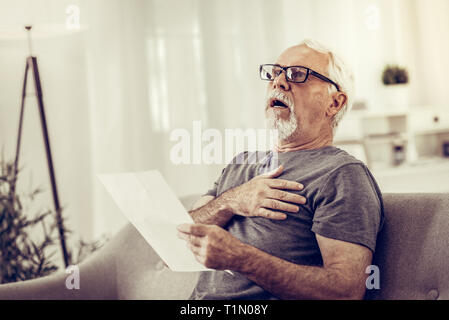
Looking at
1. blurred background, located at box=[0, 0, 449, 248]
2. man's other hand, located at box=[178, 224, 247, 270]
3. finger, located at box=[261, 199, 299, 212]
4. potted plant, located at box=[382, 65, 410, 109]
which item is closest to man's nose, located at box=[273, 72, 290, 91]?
finger, located at box=[261, 199, 299, 212]

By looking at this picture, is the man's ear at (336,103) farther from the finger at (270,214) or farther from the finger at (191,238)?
the finger at (191,238)

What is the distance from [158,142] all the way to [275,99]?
1.65 metres

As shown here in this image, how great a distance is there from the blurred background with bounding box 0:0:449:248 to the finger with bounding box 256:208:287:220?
1.26 metres

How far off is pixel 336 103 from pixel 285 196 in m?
0.24

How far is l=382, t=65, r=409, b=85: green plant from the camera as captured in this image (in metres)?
2.58

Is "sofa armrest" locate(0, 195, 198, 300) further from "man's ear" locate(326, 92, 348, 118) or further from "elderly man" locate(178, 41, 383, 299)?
"man's ear" locate(326, 92, 348, 118)

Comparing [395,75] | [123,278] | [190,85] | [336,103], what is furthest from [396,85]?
[123,278]

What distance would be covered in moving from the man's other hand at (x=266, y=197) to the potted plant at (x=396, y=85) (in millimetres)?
1737

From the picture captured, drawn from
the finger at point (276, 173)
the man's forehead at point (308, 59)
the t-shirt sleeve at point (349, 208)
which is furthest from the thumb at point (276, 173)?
the man's forehead at point (308, 59)

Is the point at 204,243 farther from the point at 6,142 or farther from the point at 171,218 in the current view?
the point at 6,142

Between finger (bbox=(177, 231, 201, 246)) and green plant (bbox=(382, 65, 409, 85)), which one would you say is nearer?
finger (bbox=(177, 231, 201, 246))
